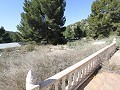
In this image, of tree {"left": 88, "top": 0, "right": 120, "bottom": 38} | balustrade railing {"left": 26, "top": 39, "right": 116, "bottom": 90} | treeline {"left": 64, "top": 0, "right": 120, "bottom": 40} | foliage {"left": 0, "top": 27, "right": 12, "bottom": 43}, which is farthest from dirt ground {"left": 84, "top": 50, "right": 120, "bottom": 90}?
foliage {"left": 0, "top": 27, "right": 12, "bottom": 43}

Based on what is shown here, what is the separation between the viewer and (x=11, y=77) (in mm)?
3205

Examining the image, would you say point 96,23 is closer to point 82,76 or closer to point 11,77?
point 82,76

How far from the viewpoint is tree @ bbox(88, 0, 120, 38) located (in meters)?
21.8

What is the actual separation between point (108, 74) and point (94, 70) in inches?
22.4

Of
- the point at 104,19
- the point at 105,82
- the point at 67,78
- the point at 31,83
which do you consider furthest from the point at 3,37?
the point at 31,83

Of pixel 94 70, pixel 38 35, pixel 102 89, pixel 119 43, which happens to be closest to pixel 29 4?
pixel 38 35

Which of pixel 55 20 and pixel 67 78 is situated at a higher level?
pixel 55 20

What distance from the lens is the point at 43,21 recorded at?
20969 millimetres

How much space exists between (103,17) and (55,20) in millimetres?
6562

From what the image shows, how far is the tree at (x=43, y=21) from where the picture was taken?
20.3m

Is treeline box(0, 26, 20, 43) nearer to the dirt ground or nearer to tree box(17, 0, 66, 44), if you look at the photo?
tree box(17, 0, 66, 44)

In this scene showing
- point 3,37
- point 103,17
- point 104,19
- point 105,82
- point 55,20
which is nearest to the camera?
point 105,82

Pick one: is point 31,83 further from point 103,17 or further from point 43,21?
point 103,17

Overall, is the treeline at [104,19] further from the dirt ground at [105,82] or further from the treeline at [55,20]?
the dirt ground at [105,82]
